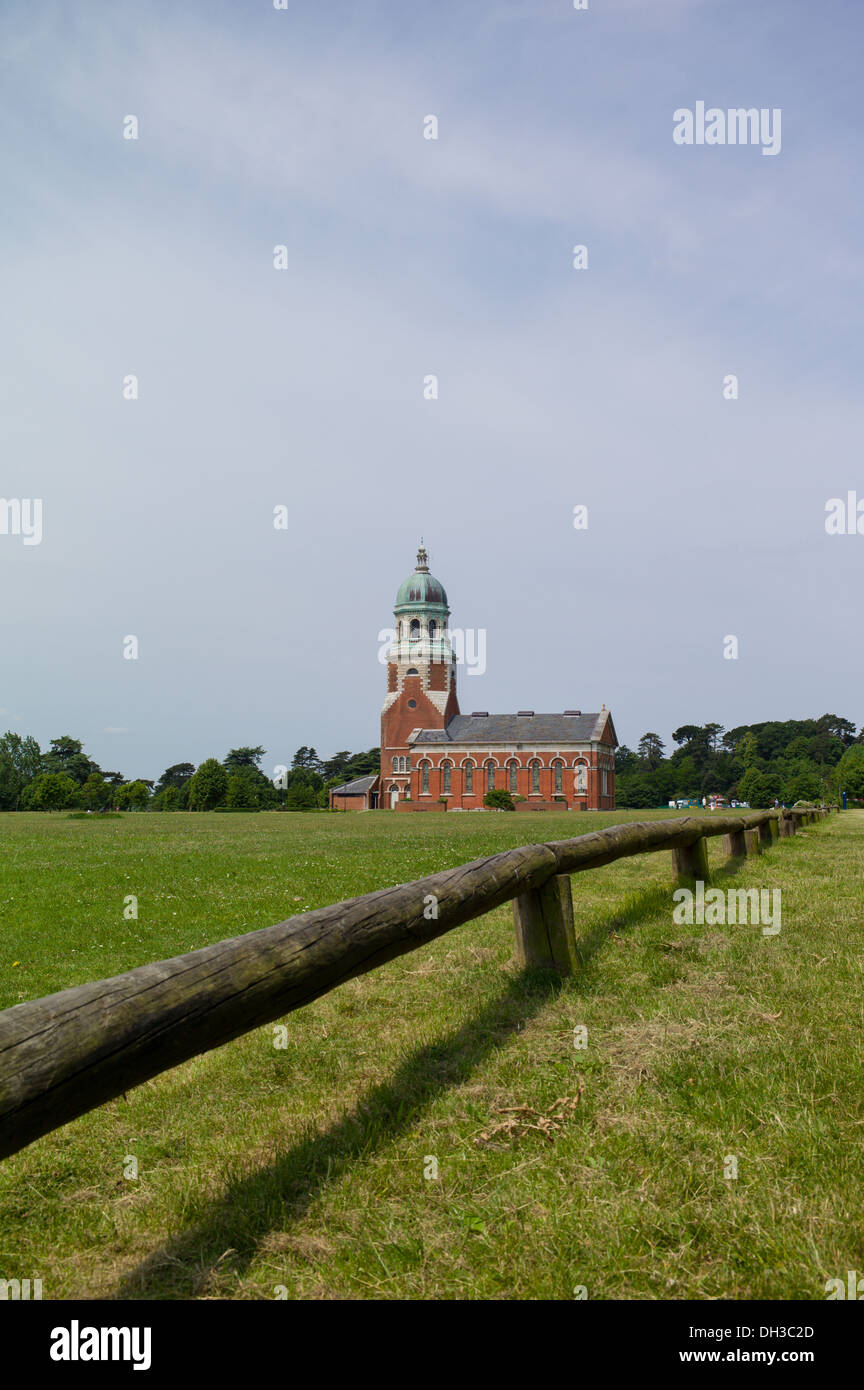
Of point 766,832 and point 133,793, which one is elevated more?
point 133,793

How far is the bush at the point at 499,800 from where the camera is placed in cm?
7881

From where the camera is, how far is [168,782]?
445 ft

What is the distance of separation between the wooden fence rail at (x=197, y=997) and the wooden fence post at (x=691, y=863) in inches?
178

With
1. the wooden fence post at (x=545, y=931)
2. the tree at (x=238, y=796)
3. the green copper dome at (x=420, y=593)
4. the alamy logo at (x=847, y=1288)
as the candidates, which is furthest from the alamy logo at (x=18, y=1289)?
the green copper dome at (x=420, y=593)

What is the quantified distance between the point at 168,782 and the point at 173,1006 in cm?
13921

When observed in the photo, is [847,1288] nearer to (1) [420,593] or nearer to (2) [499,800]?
(2) [499,800]

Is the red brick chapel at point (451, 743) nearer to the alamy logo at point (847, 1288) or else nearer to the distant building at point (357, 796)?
the distant building at point (357, 796)

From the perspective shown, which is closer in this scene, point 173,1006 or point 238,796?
point 173,1006

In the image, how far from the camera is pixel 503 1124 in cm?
347

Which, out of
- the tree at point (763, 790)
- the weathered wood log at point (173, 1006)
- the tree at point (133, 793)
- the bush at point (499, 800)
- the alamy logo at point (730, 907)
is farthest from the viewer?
the tree at point (763, 790)

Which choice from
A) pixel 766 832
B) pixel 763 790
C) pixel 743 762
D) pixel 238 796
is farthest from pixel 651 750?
pixel 766 832
